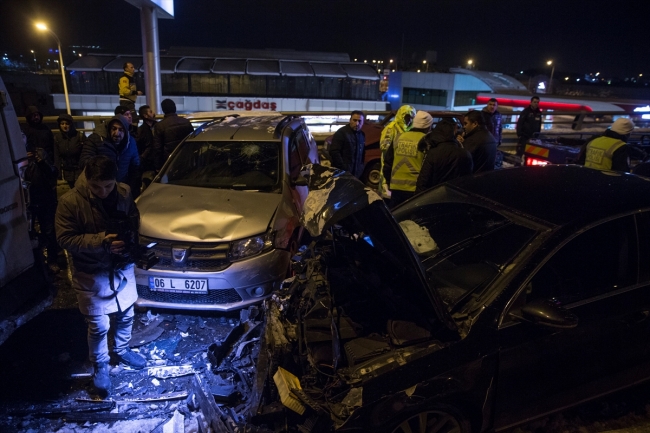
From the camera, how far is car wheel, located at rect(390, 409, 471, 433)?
2.27 meters

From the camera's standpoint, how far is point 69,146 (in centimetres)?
532

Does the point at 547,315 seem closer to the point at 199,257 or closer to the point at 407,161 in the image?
the point at 199,257

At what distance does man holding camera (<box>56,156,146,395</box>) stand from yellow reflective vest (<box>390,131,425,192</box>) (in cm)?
295

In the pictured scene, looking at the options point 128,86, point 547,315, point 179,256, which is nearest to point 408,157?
point 179,256

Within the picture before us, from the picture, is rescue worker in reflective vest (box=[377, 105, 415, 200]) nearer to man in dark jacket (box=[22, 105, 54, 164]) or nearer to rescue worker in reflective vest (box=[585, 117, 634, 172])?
rescue worker in reflective vest (box=[585, 117, 634, 172])

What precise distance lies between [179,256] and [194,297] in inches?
15.7

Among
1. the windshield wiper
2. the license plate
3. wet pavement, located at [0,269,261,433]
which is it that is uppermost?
the windshield wiper

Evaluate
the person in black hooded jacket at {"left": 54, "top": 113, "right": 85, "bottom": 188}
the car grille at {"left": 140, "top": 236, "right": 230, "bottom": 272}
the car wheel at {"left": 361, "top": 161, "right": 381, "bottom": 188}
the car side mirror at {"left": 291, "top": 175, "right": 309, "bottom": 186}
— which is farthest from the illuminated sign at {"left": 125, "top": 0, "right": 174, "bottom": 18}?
the car grille at {"left": 140, "top": 236, "right": 230, "bottom": 272}

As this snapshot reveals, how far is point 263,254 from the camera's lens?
3896 mm

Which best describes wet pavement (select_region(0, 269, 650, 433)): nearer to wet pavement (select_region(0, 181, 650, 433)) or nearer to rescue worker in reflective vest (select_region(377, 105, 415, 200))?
wet pavement (select_region(0, 181, 650, 433))

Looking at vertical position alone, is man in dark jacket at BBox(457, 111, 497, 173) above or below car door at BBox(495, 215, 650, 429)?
above

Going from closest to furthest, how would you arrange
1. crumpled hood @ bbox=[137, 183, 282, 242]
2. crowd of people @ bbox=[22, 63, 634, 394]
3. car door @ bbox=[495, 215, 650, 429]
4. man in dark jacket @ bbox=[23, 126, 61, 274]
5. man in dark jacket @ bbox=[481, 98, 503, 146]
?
1. car door @ bbox=[495, 215, 650, 429]
2. crowd of people @ bbox=[22, 63, 634, 394]
3. crumpled hood @ bbox=[137, 183, 282, 242]
4. man in dark jacket @ bbox=[23, 126, 61, 274]
5. man in dark jacket @ bbox=[481, 98, 503, 146]

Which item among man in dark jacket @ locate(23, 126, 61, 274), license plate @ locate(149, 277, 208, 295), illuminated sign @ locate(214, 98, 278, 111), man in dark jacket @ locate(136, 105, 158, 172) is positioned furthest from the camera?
illuminated sign @ locate(214, 98, 278, 111)

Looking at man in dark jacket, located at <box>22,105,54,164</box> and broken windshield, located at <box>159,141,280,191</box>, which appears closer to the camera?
broken windshield, located at <box>159,141,280,191</box>
